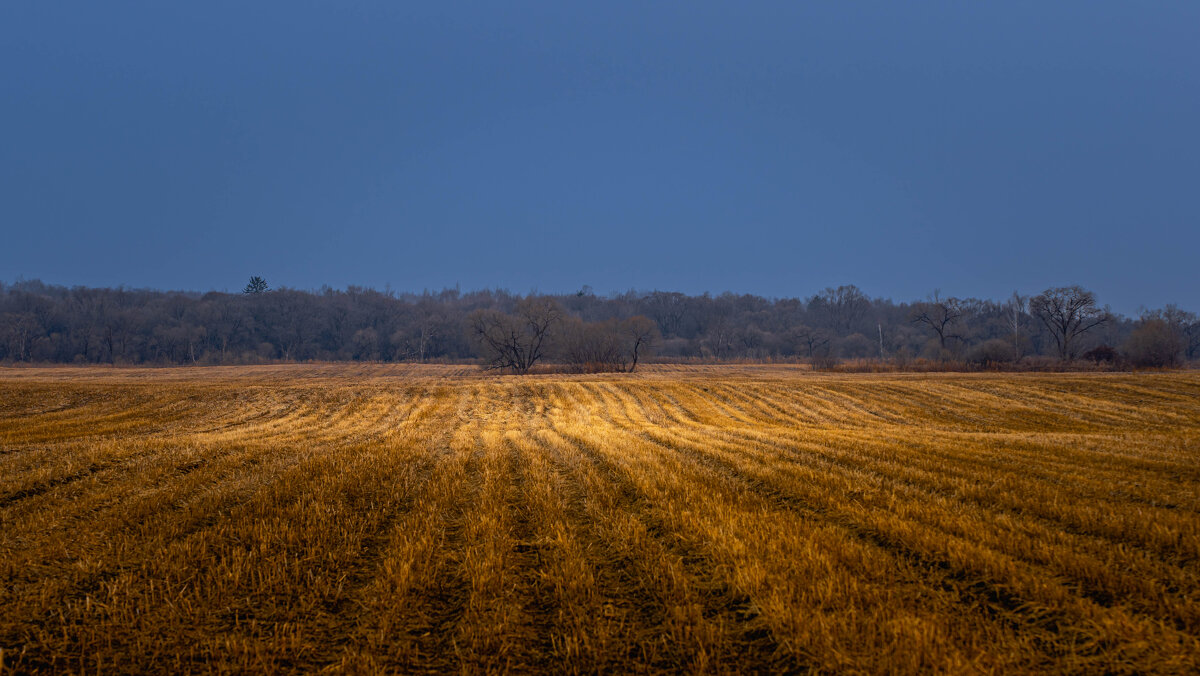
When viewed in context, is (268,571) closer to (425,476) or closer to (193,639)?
(193,639)

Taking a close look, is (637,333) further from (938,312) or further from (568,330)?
(938,312)

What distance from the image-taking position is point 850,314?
134 m

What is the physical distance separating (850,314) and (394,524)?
477 feet

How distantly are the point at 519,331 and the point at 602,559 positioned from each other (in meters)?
63.0

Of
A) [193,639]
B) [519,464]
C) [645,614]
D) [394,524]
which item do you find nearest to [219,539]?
[394,524]

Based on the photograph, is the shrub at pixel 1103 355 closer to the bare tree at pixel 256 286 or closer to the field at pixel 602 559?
the field at pixel 602 559

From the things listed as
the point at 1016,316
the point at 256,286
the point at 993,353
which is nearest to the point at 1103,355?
the point at 993,353

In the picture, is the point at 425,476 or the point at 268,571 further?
the point at 425,476

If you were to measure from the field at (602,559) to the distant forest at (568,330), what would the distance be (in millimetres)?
54417

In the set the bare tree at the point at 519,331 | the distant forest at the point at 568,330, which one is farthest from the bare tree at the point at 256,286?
the bare tree at the point at 519,331

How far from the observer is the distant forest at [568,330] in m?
66.2

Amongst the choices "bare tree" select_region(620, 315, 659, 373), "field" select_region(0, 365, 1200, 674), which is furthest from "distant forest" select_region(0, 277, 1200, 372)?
"field" select_region(0, 365, 1200, 674)

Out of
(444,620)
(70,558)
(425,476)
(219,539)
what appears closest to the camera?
(444,620)

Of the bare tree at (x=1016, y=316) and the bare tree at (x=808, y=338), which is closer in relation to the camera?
the bare tree at (x=1016, y=316)
